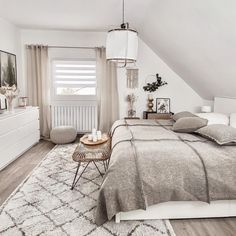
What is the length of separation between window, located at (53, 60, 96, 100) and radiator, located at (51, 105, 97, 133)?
0.23m

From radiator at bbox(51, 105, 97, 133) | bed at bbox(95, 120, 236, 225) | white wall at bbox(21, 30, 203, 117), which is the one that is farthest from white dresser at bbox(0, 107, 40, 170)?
bed at bbox(95, 120, 236, 225)

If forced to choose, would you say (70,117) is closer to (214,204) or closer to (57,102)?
(57,102)

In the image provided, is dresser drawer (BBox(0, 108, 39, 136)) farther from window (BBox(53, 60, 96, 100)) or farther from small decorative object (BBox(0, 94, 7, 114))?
window (BBox(53, 60, 96, 100))

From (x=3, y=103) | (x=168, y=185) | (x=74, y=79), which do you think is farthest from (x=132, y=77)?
(x=168, y=185)

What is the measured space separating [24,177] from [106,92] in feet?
8.53

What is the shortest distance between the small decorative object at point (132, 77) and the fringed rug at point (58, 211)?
2.59 m

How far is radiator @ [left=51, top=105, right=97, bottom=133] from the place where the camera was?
4.99m

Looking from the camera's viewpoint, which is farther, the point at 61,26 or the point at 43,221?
the point at 61,26

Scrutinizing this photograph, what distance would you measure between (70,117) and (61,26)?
1.95 metres

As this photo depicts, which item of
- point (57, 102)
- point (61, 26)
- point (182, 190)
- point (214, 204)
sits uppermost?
point (61, 26)

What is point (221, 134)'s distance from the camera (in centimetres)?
218

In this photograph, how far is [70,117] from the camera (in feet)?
16.5

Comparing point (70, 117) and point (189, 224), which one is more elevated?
point (70, 117)

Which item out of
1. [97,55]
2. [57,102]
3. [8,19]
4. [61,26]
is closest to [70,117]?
[57,102]
